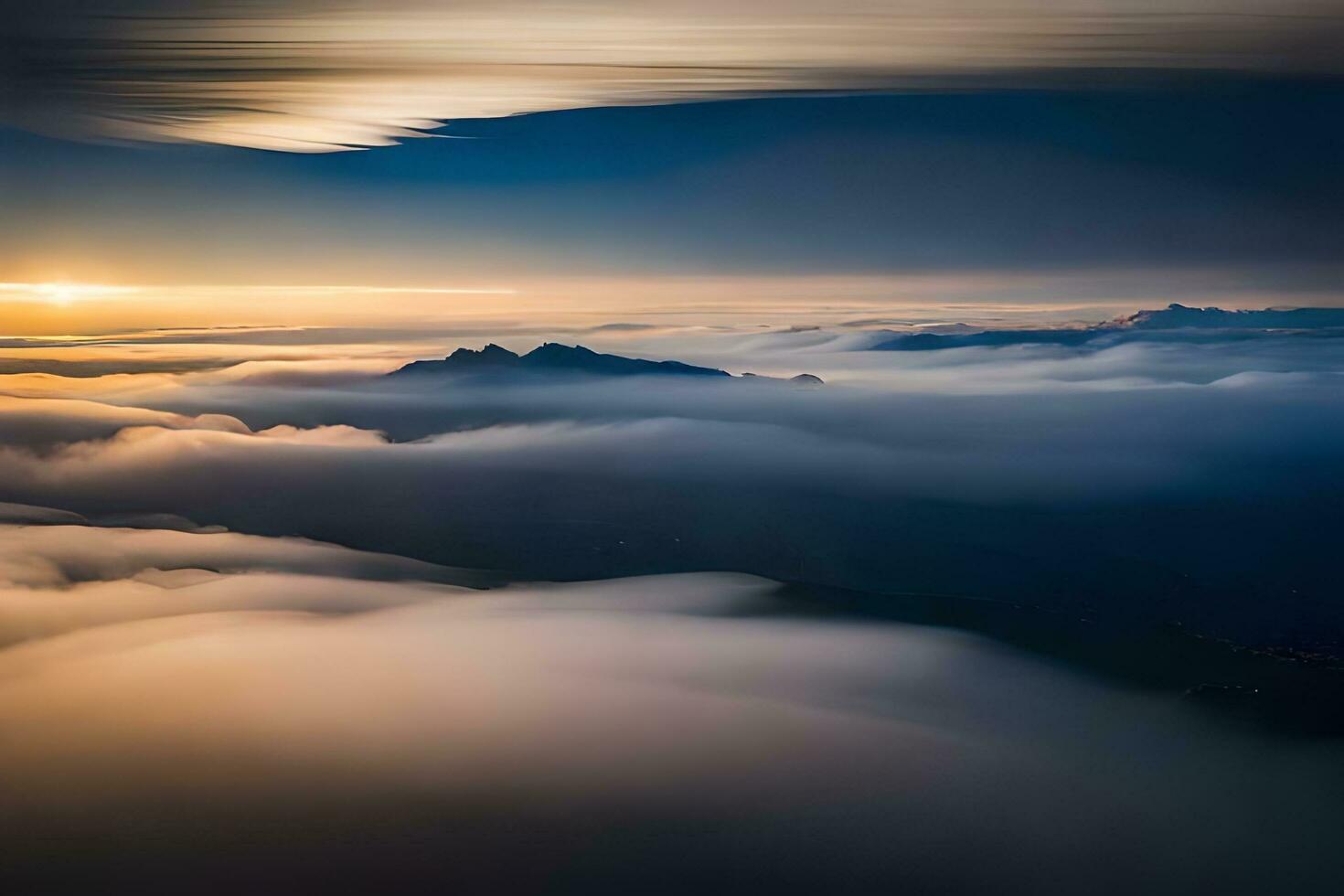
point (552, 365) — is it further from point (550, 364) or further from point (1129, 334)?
point (1129, 334)

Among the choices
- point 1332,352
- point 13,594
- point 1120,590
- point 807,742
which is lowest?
point 1120,590

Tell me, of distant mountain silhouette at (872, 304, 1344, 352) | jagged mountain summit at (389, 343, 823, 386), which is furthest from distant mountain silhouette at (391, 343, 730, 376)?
distant mountain silhouette at (872, 304, 1344, 352)

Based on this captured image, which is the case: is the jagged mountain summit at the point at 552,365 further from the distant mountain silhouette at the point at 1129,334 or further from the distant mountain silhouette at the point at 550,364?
the distant mountain silhouette at the point at 1129,334

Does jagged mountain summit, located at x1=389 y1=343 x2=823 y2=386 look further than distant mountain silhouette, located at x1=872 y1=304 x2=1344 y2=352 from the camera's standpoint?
Yes

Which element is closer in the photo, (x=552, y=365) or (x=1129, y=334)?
(x=1129, y=334)

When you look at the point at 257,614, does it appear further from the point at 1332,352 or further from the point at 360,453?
the point at 360,453

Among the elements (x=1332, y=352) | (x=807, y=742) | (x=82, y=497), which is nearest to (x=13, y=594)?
(x=82, y=497)

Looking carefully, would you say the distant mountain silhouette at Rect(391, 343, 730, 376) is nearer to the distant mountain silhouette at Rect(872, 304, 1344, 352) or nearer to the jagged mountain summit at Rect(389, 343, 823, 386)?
the jagged mountain summit at Rect(389, 343, 823, 386)

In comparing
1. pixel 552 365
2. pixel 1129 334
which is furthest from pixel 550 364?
pixel 1129 334

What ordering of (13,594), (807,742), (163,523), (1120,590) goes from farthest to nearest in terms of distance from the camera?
(1120,590)
(163,523)
(13,594)
(807,742)
